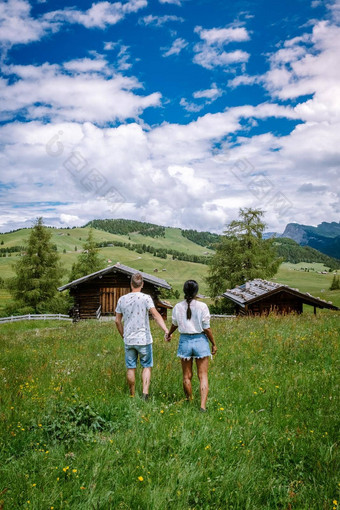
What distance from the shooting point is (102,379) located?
20.3 feet

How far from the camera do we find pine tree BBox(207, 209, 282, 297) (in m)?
45.3

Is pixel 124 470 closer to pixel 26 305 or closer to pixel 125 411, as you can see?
pixel 125 411

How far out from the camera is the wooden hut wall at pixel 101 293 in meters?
30.7

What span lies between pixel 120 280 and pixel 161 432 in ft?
89.3

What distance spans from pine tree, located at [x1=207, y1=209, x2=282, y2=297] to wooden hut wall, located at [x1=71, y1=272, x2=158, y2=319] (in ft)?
60.6

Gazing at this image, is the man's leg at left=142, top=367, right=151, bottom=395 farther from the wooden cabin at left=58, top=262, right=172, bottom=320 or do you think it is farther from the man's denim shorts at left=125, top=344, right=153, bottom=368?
the wooden cabin at left=58, top=262, right=172, bottom=320

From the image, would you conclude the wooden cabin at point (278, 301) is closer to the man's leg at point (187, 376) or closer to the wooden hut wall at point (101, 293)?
the wooden hut wall at point (101, 293)

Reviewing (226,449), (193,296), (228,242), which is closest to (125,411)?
(226,449)

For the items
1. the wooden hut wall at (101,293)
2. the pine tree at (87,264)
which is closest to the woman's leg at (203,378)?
the wooden hut wall at (101,293)

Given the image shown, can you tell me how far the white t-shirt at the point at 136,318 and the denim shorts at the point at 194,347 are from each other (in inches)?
30.6

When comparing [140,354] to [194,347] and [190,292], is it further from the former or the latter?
[190,292]

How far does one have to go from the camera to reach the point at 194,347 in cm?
532

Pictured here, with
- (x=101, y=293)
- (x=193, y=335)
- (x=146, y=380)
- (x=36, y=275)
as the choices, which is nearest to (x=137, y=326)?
(x=146, y=380)

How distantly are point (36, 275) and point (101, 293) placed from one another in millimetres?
18407
